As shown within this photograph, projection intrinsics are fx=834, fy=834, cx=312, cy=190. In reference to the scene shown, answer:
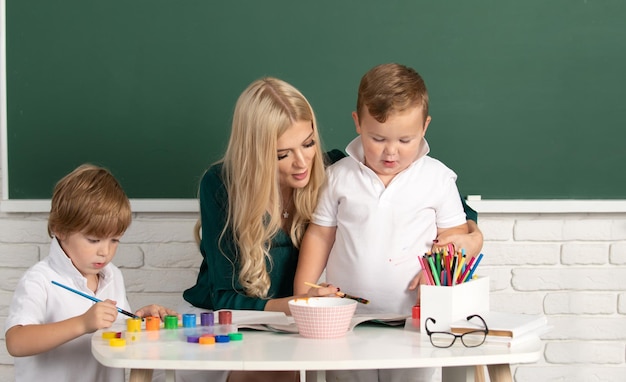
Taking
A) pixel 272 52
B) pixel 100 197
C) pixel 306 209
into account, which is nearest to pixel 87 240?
pixel 100 197

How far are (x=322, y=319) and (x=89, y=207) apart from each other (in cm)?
63

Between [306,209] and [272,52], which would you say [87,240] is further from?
[272,52]

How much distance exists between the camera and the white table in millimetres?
1341

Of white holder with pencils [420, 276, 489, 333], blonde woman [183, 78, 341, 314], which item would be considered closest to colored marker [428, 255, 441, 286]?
white holder with pencils [420, 276, 489, 333]

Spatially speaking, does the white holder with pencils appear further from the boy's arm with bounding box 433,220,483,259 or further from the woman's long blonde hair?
the woman's long blonde hair

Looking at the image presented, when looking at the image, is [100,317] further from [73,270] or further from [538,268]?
[538,268]

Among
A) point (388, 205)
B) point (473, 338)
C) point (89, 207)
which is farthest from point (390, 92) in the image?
point (89, 207)

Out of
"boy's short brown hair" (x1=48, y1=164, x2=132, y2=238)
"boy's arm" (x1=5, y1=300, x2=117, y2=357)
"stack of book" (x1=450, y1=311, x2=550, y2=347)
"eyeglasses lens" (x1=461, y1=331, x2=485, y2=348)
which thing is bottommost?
"boy's arm" (x1=5, y1=300, x2=117, y2=357)

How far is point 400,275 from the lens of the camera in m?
1.90

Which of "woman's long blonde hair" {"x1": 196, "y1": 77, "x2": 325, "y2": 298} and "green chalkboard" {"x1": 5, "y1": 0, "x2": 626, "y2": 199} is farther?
"green chalkboard" {"x1": 5, "y1": 0, "x2": 626, "y2": 199}

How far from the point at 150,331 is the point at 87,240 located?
13.3 inches

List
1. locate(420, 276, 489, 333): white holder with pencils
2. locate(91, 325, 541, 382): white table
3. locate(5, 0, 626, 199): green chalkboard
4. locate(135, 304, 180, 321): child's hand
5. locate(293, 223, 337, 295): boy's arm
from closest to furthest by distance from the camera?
locate(91, 325, 541, 382): white table < locate(420, 276, 489, 333): white holder with pencils < locate(135, 304, 180, 321): child's hand < locate(293, 223, 337, 295): boy's arm < locate(5, 0, 626, 199): green chalkboard

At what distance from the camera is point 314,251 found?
2.02 m

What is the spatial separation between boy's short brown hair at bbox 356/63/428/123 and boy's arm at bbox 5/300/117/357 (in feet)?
2.31
